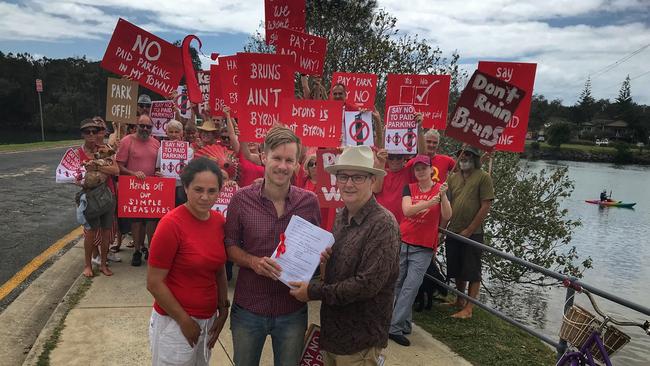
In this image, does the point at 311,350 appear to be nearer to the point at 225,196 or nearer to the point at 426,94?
the point at 225,196

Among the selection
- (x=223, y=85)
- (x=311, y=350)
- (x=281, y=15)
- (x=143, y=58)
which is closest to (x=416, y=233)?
(x=311, y=350)

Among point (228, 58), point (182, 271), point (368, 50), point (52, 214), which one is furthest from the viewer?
point (368, 50)

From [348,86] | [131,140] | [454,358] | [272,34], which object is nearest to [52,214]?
[131,140]

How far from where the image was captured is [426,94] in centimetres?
704

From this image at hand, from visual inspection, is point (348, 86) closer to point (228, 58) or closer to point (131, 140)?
point (228, 58)

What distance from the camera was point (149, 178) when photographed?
5.86 meters

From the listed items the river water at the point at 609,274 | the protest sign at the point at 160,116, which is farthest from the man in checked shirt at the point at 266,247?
the river water at the point at 609,274

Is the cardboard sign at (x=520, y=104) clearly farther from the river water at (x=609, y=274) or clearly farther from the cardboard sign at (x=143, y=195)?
the cardboard sign at (x=143, y=195)

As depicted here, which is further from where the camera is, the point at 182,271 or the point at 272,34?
the point at 272,34

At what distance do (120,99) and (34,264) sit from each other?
2696 mm

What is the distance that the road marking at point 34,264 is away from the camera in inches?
213

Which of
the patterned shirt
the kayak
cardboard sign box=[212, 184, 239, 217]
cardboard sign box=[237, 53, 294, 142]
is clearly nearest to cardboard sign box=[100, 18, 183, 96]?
cardboard sign box=[237, 53, 294, 142]

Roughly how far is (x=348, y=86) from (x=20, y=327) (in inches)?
218

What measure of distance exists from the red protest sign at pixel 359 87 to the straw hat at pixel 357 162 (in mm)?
5052
